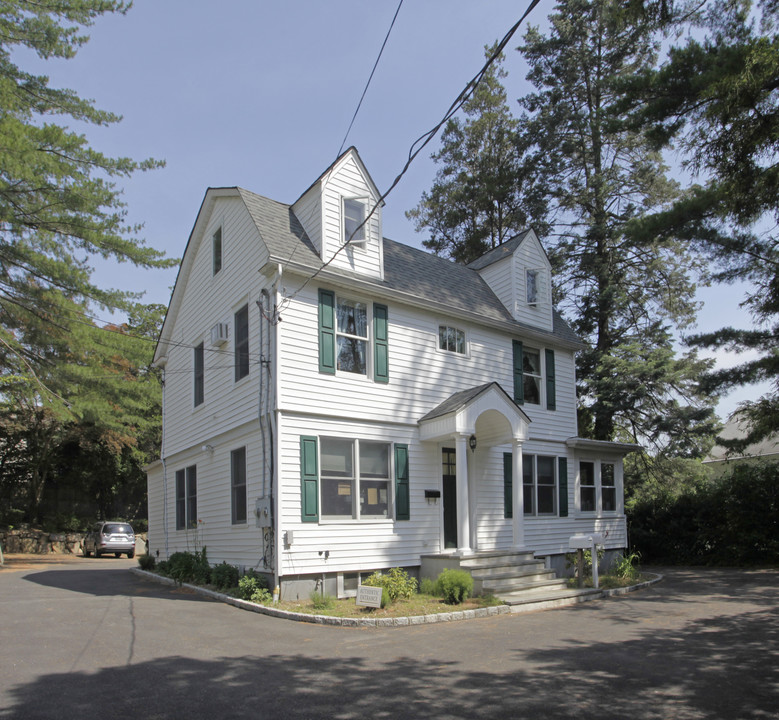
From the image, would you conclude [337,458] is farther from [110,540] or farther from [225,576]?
[110,540]

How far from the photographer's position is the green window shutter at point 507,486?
15.2m

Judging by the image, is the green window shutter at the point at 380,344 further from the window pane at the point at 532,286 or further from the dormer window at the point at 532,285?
the window pane at the point at 532,286

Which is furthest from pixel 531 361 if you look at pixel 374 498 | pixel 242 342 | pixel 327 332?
pixel 242 342

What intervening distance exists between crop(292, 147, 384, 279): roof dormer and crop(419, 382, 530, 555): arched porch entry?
3.31m

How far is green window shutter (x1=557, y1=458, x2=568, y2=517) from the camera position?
54.7 feet

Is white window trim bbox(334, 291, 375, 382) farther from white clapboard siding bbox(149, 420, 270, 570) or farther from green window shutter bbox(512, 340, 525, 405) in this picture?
green window shutter bbox(512, 340, 525, 405)

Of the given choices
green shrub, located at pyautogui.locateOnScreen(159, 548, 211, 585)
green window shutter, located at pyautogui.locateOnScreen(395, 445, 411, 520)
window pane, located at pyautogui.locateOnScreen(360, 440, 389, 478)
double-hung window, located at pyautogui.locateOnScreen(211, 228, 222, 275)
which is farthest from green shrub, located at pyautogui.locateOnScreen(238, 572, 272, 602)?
double-hung window, located at pyautogui.locateOnScreen(211, 228, 222, 275)

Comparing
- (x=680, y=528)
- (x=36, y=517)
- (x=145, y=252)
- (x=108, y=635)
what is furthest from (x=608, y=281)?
(x=36, y=517)

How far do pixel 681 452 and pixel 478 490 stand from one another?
33.2ft

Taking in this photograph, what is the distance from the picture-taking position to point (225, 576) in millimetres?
12453

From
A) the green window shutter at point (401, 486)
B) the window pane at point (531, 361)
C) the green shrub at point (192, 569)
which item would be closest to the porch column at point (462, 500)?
the green window shutter at point (401, 486)

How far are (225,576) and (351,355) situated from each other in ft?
16.3

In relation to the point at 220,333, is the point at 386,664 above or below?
below

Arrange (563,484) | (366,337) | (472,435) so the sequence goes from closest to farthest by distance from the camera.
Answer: (366,337)
(472,435)
(563,484)
